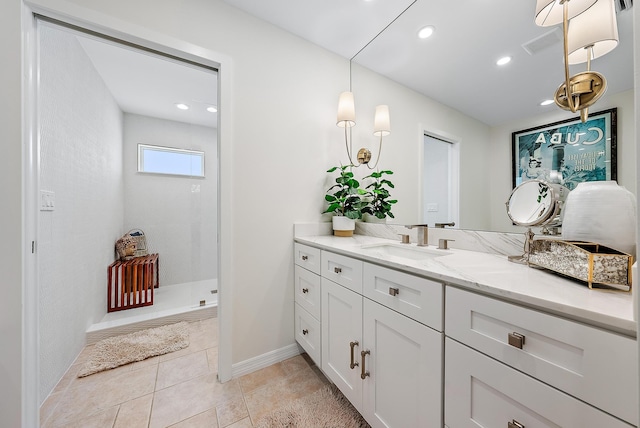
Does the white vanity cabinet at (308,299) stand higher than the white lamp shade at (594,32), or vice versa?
the white lamp shade at (594,32)

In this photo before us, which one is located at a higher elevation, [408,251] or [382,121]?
[382,121]

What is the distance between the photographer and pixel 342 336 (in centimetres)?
118

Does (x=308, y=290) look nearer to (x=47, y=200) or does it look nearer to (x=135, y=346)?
(x=135, y=346)

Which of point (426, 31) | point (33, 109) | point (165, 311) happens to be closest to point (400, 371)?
point (426, 31)

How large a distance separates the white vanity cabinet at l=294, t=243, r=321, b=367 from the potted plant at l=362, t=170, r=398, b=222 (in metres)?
0.58

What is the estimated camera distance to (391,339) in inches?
35.9

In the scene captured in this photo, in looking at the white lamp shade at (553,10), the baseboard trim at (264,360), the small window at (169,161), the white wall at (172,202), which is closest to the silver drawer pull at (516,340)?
the white lamp shade at (553,10)

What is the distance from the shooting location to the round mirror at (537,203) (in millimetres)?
899

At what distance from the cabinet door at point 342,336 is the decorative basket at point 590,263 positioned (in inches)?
27.1

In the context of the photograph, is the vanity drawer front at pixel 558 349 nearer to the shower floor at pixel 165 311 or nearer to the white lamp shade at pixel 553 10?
the white lamp shade at pixel 553 10

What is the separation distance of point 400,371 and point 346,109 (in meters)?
1.63

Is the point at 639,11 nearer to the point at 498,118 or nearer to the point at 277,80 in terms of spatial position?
the point at 498,118

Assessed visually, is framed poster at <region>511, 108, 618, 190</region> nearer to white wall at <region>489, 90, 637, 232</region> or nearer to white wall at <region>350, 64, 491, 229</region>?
white wall at <region>489, 90, 637, 232</region>

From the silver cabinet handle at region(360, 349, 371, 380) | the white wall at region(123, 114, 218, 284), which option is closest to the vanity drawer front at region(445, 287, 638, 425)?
the silver cabinet handle at region(360, 349, 371, 380)
